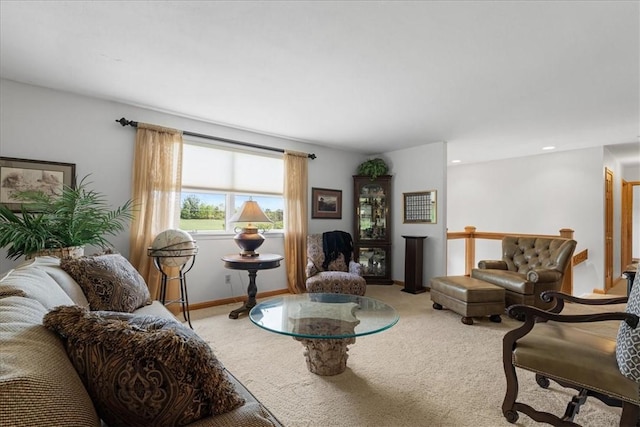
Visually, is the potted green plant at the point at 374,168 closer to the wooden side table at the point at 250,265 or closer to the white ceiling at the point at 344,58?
the white ceiling at the point at 344,58

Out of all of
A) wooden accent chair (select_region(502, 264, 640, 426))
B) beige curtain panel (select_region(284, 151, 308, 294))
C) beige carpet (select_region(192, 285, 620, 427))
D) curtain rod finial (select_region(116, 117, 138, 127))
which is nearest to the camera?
wooden accent chair (select_region(502, 264, 640, 426))

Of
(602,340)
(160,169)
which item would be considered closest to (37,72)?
(160,169)

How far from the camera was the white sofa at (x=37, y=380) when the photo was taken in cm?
56

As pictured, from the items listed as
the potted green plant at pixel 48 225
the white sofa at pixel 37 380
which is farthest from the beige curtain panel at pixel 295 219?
the white sofa at pixel 37 380

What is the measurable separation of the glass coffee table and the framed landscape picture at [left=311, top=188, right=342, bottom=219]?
2.51 m

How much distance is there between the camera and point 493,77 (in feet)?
8.49

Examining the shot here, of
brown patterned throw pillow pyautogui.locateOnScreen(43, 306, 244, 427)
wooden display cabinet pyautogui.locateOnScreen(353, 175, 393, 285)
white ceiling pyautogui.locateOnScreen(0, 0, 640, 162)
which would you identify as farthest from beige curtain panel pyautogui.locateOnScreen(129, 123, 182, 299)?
wooden display cabinet pyautogui.locateOnScreen(353, 175, 393, 285)

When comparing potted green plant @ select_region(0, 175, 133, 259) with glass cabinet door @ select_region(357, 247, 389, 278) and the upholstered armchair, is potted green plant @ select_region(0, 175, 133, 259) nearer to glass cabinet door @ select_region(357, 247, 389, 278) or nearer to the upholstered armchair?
the upholstered armchair

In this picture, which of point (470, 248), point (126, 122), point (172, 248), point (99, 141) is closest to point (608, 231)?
point (470, 248)

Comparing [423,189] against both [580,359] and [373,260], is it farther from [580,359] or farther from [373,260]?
[580,359]

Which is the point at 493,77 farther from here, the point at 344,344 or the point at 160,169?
the point at 160,169

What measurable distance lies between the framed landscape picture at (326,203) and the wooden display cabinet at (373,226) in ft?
1.23

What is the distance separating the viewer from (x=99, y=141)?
10.5 feet

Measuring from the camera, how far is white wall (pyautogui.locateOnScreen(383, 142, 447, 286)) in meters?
4.74
